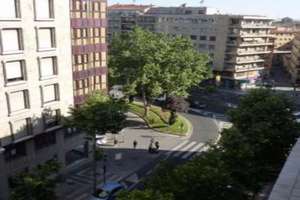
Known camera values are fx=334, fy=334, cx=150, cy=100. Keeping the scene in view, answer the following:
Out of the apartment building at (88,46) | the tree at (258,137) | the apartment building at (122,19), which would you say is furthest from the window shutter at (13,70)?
the apartment building at (122,19)

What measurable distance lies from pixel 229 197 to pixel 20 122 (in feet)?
73.1

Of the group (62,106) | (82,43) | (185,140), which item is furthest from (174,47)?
(62,106)

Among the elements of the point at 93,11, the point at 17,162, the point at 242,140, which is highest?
the point at 93,11

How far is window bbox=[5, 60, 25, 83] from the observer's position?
32.0 metres

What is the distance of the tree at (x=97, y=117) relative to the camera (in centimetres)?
3550

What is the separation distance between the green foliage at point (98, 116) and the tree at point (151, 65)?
1943 centimetres

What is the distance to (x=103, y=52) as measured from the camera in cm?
4856

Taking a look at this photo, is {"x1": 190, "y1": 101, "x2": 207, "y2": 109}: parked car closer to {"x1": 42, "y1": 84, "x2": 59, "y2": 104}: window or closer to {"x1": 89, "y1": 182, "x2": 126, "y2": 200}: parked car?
{"x1": 89, "y1": 182, "x2": 126, "y2": 200}: parked car

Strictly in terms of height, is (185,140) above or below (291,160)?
below

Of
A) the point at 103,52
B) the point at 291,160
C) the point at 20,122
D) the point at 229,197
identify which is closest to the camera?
the point at 291,160

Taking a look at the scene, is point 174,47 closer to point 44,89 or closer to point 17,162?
point 44,89

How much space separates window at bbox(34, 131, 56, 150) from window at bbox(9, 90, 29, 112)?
4.20 meters

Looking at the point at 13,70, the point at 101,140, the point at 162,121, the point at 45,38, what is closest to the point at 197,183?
the point at 13,70

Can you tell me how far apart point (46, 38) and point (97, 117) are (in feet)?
32.9
